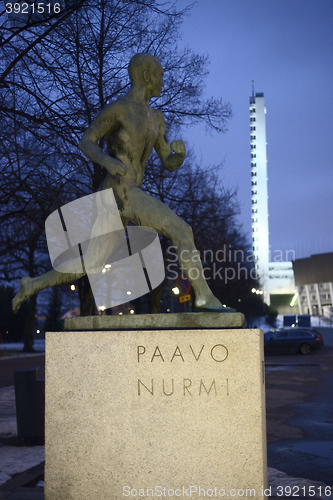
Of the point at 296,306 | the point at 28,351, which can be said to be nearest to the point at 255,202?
the point at 296,306

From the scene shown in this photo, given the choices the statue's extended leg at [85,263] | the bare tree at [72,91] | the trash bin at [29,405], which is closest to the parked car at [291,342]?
the bare tree at [72,91]

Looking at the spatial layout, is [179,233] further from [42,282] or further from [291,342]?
[291,342]

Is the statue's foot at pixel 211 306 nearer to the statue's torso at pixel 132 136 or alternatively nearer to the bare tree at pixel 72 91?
the statue's torso at pixel 132 136

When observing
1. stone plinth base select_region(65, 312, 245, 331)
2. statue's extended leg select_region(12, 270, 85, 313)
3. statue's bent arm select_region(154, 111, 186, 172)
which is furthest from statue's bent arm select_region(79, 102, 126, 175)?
stone plinth base select_region(65, 312, 245, 331)

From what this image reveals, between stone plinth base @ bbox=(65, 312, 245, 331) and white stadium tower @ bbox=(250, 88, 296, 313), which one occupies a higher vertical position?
white stadium tower @ bbox=(250, 88, 296, 313)

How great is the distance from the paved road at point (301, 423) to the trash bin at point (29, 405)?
3219 mm

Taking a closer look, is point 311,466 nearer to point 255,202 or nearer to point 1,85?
point 1,85

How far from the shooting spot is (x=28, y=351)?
3234 centimetres

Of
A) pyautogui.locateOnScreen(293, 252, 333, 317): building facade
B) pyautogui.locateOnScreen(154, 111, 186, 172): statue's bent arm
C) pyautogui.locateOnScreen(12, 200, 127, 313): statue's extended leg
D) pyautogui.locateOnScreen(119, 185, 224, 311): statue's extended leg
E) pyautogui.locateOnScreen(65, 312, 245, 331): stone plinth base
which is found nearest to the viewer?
pyautogui.locateOnScreen(65, 312, 245, 331): stone plinth base

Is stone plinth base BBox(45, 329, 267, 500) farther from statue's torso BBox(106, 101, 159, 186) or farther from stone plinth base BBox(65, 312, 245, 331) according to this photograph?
statue's torso BBox(106, 101, 159, 186)

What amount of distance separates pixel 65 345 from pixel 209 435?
4.01 ft

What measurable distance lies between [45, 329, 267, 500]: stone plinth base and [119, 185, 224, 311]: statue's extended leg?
1.19 ft

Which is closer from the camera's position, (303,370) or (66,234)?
(66,234)

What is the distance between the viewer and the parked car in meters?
27.4
